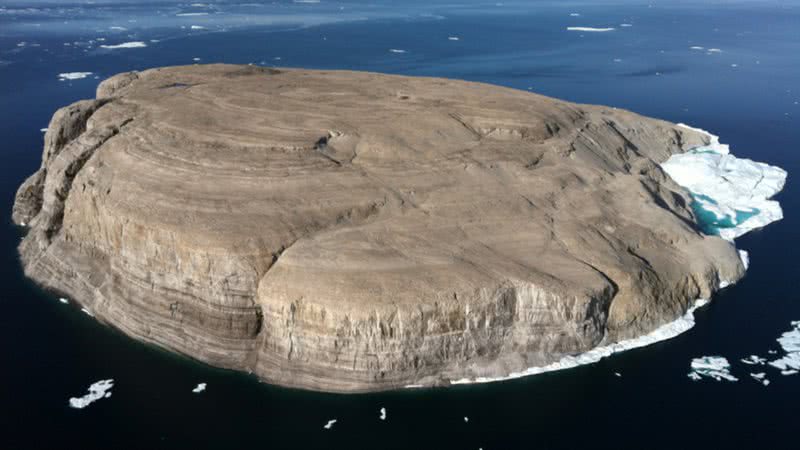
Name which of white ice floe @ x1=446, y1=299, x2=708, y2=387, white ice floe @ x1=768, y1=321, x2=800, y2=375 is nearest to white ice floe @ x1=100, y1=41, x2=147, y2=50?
white ice floe @ x1=446, y1=299, x2=708, y2=387

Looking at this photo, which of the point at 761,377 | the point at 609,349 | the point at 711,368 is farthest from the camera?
the point at 609,349

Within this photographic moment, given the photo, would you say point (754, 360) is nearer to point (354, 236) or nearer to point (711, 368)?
point (711, 368)

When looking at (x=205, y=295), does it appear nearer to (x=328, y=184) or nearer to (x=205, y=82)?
(x=328, y=184)

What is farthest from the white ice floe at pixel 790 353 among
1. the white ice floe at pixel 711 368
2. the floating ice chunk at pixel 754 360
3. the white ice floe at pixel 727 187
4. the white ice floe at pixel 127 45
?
the white ice floe at pixel 127 45

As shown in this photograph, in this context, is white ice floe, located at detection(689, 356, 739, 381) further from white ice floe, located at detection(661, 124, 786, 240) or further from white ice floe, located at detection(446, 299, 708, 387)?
white ice floe, located at detection(661, 124, 786, 240)

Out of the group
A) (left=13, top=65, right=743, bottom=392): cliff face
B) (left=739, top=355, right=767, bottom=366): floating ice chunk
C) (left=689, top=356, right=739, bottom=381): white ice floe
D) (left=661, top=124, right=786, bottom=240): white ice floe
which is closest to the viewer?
(left=13, top=65, right=743, bottom=392): cliff face

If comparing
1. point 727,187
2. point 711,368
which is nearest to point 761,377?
point 711,368
